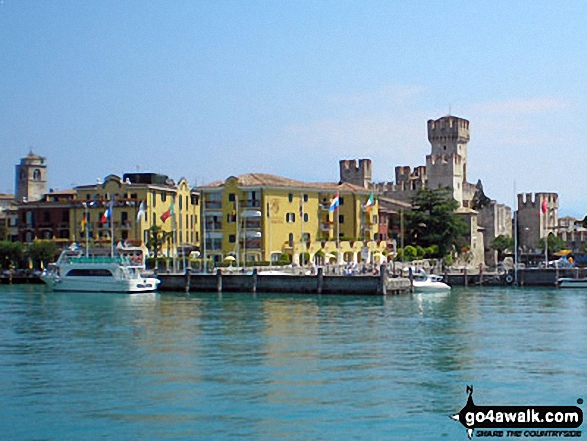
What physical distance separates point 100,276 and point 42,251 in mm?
19168

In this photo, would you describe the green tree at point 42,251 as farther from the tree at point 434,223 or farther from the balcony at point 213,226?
the tree at point 434,223

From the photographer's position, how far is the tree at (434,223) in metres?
108

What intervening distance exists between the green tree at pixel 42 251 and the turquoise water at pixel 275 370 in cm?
3879

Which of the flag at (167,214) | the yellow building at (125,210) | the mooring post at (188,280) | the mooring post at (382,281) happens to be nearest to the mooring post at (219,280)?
the mooring post at (188,280)

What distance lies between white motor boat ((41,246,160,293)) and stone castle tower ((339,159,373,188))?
149 ft

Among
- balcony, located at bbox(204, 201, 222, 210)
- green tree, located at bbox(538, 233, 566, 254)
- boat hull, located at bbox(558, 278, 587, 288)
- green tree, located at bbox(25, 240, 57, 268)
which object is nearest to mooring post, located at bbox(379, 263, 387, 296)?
boat hull, located at bbox(558, 278, 587, 288)

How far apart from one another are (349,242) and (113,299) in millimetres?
32124

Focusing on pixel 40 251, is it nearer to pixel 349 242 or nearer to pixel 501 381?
pixel 349 242

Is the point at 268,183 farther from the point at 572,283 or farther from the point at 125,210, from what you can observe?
the point at 572,283

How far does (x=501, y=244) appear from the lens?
125625 millimetres

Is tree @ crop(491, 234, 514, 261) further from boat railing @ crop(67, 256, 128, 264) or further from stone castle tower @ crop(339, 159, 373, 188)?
boat railing @ crop(67, 256, 128, 264)

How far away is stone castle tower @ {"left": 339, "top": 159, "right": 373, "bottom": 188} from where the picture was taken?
125 metres

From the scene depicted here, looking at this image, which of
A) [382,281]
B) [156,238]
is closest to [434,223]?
[156,238]

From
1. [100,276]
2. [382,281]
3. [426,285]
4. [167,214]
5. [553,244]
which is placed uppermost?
[167,214]
